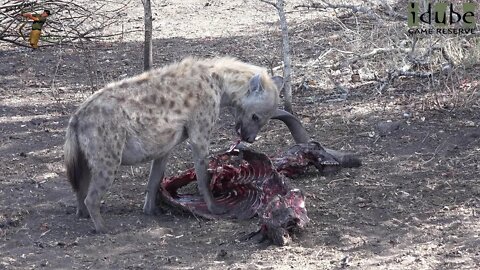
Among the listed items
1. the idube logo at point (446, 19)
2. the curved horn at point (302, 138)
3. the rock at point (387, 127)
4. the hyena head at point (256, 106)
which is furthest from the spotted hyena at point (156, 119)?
the idube logo at point (446, 19)

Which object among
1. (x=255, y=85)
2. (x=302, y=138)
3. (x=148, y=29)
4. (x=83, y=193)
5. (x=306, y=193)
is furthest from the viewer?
(x=148, y=29)

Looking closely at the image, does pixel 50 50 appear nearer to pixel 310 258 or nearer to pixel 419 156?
pixel 419 156

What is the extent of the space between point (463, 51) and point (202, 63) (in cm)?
282

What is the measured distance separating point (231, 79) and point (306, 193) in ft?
2.75

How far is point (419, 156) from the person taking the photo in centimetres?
600

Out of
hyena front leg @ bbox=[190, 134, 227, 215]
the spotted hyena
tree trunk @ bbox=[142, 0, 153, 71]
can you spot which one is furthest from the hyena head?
tree trunk @ bbox=[142, 0, 153, 71]

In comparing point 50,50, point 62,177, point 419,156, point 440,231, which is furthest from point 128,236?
point 50,50

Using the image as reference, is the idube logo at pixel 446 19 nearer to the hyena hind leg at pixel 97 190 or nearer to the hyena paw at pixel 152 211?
the hyena paw at pixel 152 211

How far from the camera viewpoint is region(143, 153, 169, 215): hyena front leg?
5.31 m

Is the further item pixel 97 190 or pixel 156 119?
pixel 156 119

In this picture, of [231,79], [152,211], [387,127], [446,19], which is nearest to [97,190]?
[152,211]

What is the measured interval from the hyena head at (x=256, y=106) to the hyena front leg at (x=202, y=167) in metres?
0.40

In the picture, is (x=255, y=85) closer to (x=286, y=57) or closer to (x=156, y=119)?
(x=156, y=119)

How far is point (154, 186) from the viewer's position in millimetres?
5355
